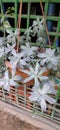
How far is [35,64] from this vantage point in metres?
1.32

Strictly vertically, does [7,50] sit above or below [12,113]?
above

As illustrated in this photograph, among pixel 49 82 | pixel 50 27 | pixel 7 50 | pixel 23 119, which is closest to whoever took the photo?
pixel 49 82

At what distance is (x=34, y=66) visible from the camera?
1.30 m

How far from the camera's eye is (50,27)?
1490 millimetres

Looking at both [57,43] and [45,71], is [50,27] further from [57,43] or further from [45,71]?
[45,71]

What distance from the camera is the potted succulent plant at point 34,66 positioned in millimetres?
1219

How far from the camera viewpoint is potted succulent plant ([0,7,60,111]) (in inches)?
48.0

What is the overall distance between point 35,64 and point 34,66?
0.9 inches

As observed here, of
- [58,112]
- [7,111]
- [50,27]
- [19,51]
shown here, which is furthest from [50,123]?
[50,27]

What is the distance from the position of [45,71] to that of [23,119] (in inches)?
26.3

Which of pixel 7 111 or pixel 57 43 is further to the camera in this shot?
pixel 7 111

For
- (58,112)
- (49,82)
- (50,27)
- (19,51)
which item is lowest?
(58,112)

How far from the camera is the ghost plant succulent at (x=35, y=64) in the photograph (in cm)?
122

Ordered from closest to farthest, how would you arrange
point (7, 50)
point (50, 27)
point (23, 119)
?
point (7, 50) → point (50, 27) → point (23, 119)
